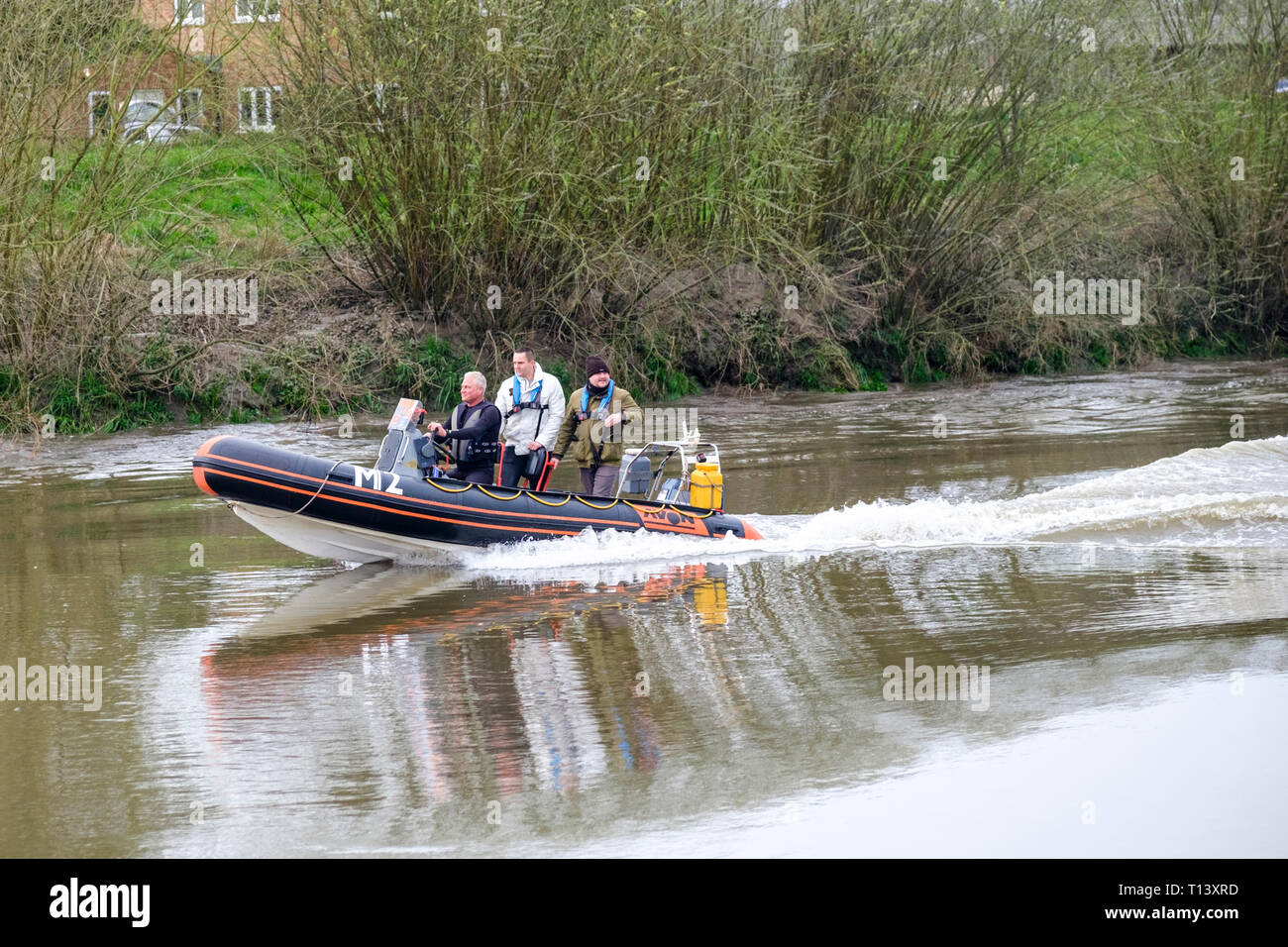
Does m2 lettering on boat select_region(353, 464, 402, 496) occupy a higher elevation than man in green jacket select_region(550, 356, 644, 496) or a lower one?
lower

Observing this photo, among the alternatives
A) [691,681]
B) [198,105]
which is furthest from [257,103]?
[691,681]

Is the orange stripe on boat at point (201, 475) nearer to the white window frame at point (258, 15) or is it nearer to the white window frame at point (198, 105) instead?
the white window frame at point (198, 105)

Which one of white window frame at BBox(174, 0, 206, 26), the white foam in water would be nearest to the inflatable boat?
the white foam in water

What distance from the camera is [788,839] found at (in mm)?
5293

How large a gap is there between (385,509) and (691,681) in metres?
3.22

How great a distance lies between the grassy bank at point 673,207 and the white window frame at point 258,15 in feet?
1.51

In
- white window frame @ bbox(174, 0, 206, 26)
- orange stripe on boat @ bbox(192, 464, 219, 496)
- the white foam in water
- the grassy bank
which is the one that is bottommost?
the white foam in water

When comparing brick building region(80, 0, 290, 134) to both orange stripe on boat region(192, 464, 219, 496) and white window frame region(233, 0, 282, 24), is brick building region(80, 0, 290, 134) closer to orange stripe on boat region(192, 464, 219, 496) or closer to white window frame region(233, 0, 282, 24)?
white window frame region(233, 0, 282, 24)

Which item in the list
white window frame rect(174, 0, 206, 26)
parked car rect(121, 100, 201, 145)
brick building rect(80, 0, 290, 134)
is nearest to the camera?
white window frame rect(174, 0, 206, 26)

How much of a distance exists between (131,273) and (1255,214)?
637 inches

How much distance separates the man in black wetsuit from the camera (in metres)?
10.1

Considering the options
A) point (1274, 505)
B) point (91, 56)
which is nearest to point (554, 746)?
point (1274, 505)
